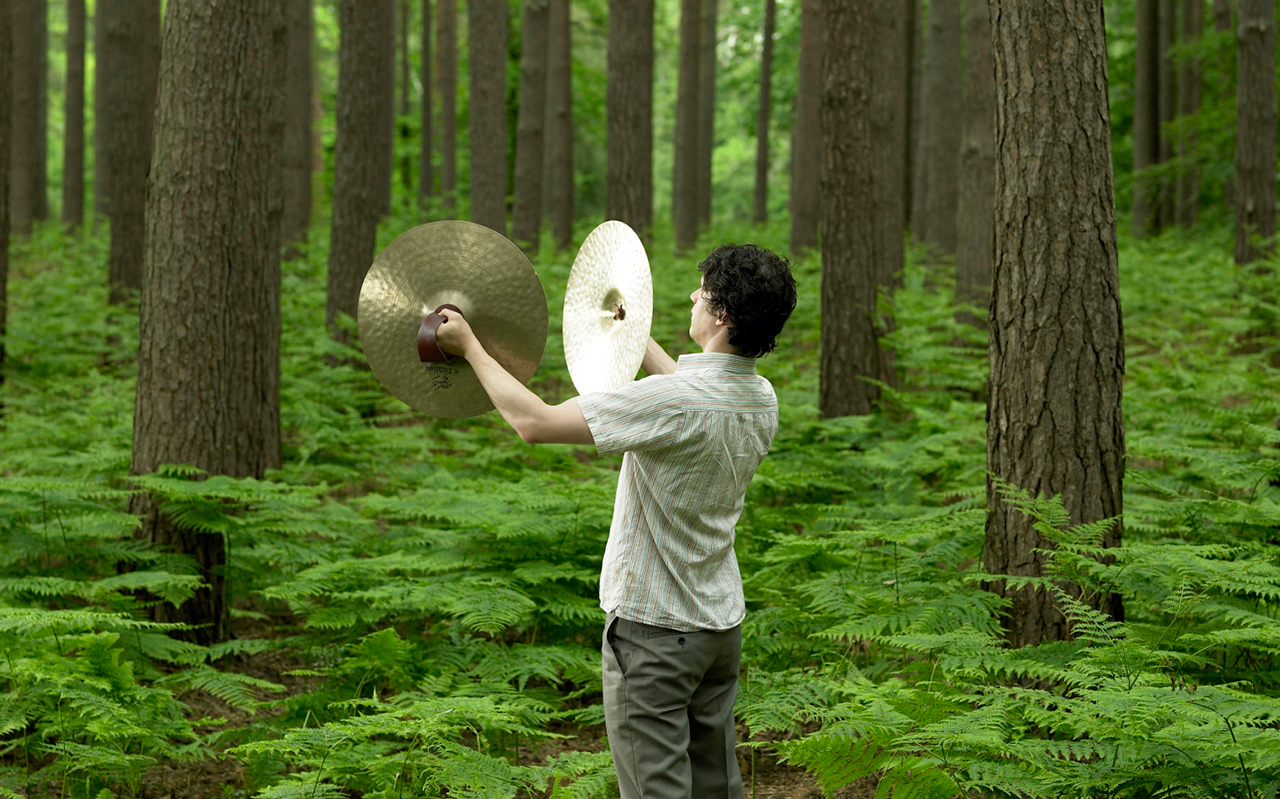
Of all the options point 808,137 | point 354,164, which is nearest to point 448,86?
point 808,137

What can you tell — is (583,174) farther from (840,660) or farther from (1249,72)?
(840,660)

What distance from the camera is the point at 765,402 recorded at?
2854mm

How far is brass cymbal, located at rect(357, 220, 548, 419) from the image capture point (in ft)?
9.31

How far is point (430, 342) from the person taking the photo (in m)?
2.77

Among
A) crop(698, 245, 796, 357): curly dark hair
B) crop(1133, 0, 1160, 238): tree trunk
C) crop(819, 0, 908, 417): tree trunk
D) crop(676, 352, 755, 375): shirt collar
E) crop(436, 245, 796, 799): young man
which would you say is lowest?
crop(436, 245, 796, 799): young man

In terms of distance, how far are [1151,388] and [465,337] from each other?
7.57 meters

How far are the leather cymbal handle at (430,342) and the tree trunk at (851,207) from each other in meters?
5.75

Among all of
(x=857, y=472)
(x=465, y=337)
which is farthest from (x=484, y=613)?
(x=857, y=472)

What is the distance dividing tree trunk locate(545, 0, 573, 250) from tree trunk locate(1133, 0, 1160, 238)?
1022cm

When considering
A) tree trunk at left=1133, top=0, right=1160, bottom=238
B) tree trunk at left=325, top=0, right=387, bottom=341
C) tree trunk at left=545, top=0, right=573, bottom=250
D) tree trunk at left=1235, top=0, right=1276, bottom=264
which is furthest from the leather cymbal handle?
tree trunk at left=1133, top=0, right=1160, bottom=238

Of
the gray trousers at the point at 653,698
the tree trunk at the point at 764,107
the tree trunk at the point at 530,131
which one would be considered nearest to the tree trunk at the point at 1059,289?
the gray trousers at the point at 653,698

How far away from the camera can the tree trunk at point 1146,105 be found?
1881 cm

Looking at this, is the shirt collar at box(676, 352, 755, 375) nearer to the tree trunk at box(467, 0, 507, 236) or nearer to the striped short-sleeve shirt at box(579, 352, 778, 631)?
the striped short-sleeve shirt at box(579, 352, 778, 631)

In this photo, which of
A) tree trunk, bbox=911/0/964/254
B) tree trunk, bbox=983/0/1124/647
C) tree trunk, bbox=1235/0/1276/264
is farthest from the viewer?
tree trunk, bbox=911/0/964/254
